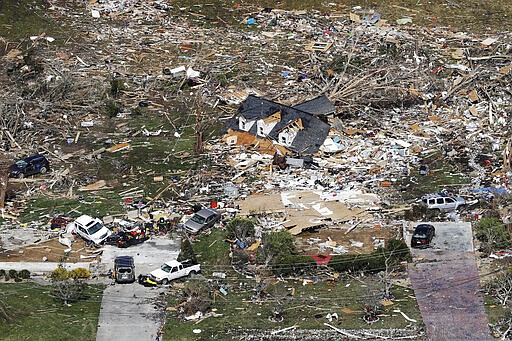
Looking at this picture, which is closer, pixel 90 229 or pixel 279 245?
pixel 279 245

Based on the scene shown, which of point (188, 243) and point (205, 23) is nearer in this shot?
point (188, 243)

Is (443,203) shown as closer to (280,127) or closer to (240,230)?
(240,230)

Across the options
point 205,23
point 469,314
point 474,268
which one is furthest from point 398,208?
point 205,23

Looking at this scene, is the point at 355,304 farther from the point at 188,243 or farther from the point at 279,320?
the point at 188,243

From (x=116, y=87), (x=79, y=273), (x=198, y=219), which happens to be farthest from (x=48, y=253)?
(x=116, y=87)

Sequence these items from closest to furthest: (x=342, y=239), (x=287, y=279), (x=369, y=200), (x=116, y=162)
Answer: (x=287, y=279), (x=342, y=239), (x=369, y=200), (x=116, y=162)
